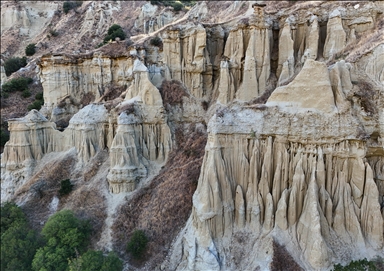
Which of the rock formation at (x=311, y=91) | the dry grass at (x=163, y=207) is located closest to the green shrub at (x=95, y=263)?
the dry grass at (x=163, y=207)

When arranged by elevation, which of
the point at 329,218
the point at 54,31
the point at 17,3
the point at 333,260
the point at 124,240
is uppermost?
the point at 17,3

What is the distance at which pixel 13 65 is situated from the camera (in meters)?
47.8

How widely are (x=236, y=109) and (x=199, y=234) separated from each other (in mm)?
7146

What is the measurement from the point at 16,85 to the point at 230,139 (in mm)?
36025

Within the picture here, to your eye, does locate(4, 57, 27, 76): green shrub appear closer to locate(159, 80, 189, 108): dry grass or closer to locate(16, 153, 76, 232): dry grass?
locate(16, 153, 76, 232): dry grass

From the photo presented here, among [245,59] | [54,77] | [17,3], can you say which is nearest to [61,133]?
[54,77]

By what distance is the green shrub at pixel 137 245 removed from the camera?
18.7m

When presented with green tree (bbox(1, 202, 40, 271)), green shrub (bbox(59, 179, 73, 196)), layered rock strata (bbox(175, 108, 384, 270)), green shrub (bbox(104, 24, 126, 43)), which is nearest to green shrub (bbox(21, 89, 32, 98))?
green shrub (bbox(104, 24, 126, 43))

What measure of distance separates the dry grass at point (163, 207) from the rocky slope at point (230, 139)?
0.10 m

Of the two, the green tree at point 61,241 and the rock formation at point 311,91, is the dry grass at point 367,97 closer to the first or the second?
the rock formation at point 311,91

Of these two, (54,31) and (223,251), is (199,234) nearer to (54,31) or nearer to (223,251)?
(223,251)

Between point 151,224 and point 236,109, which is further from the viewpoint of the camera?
point 151,224

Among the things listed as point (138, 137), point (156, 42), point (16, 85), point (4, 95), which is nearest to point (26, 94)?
point (16, 85)

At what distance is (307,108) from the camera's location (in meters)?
15.7
